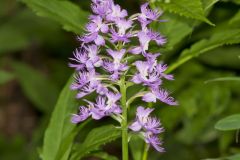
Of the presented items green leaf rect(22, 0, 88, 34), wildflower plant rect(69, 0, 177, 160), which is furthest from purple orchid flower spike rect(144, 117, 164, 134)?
green leaf rect(22, 0, 88, 34)

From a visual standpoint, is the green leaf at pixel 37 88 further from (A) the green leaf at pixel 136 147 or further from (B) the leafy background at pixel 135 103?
(A) the green leaf at pixel 136 147

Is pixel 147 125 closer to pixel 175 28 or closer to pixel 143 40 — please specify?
pixel 143 40

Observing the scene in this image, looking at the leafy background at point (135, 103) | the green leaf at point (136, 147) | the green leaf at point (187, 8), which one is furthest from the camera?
the green leaf at point (136, 147)

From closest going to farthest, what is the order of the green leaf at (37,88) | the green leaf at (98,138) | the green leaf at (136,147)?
the green leaf at (98,138) < the green leaf at (136,147) < the green leaf at (37,88)

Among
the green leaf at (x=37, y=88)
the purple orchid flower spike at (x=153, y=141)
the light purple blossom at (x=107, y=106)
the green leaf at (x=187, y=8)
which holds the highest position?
the green leaf at (x=37, y=88)

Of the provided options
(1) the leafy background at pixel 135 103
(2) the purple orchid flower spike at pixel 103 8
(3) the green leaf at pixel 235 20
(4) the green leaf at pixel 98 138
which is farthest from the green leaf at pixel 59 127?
(3) the green leaf at pixel 235 20

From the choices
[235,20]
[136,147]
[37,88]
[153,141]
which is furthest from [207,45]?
[37,88]

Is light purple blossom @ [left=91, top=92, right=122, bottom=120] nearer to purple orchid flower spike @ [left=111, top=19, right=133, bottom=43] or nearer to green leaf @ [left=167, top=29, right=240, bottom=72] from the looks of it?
purple orchid flower spike @ [left=111, top=19, right=133, bottom=43]
